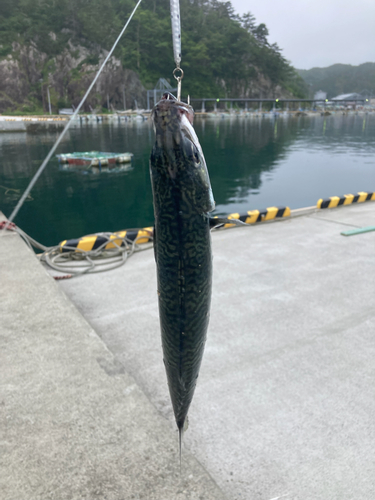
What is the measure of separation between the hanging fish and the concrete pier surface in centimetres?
120

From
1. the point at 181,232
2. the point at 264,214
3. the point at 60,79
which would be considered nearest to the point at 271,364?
the point at 181,232

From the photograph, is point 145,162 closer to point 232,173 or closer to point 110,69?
point 232,173

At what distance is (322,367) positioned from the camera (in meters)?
3.71

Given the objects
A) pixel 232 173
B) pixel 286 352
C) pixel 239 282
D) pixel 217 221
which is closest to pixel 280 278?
pixel 239 282

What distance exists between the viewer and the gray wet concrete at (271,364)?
8.49 ft

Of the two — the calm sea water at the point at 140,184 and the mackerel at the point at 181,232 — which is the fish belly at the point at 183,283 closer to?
the mackerel at the point at 181,232

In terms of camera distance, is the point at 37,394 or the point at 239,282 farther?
the point at 239,282

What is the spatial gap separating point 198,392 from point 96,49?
97116 mm

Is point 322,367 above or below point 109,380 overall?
below

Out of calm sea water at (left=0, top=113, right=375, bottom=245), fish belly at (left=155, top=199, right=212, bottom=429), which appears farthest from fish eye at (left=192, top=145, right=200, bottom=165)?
calm sea water at (left=0, top=113, right=375, bottom=245)

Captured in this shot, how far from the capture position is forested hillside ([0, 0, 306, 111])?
238 feet

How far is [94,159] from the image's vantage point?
950 inches

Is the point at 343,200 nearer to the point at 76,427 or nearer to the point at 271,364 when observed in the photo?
the point at 271,364

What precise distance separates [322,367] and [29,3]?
327 feet
